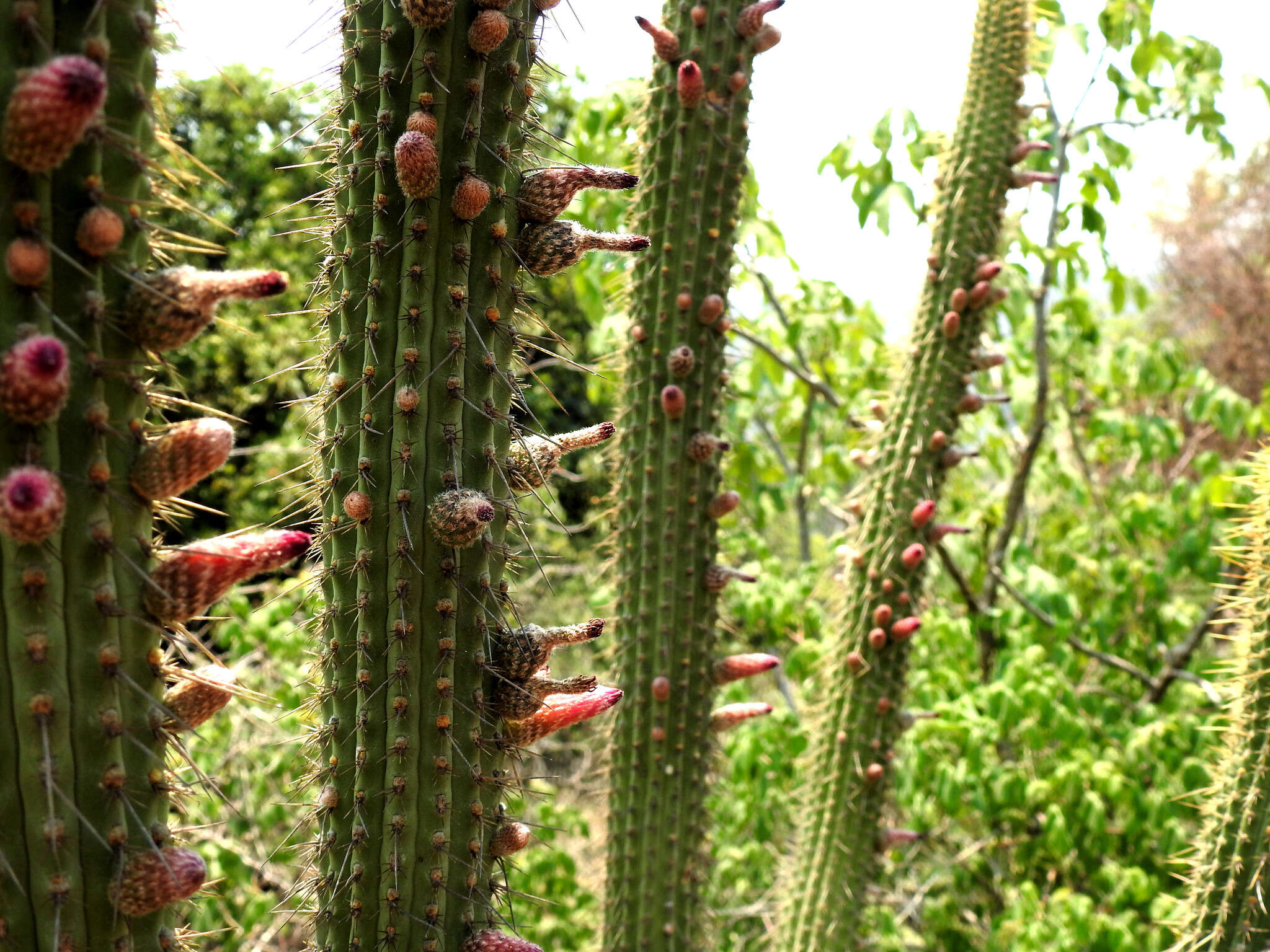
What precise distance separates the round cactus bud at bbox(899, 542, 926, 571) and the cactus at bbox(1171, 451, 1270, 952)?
88 centimetres

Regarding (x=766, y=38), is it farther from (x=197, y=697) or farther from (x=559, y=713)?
(x=197, y=697)

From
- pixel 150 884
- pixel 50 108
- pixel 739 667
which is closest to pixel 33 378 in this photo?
pixel 50 108

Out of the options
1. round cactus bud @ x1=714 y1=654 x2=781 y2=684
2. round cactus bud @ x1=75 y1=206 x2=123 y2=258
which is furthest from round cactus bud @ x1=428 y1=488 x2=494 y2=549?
round cactus bud @ x1=714 y1=654 x2=781 y2=684

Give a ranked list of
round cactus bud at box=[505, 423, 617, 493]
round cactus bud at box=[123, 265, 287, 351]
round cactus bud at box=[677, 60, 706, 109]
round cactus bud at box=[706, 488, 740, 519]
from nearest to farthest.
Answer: round cactus bud at box=[123, 265, 287, 351], round cactus bud at box=[505, 423, 617, 493], round cactus bud at box=[677, 60, 706, 109], round cactus bud at box=[706, 488, 740, 519]

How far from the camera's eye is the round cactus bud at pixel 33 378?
36.9 inches

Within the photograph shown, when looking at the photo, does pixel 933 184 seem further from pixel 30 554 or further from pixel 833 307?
pixel 30 554

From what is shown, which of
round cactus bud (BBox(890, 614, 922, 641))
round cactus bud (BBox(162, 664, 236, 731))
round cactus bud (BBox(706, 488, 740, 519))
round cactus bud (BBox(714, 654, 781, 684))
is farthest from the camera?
round cactus bud (BBox(890, 614, 922, 641))

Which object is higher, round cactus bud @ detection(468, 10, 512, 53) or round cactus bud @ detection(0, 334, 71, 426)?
round cactus bud @ detection(468, 10, 512, 53)

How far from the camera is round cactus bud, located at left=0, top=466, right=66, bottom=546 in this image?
0.94 meters

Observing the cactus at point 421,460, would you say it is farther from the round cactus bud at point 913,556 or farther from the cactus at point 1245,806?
the cactus at point 1245,806

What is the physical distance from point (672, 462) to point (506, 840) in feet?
4.02

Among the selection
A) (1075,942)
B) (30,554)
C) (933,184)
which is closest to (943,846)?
(1075,942)

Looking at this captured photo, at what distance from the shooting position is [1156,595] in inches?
200

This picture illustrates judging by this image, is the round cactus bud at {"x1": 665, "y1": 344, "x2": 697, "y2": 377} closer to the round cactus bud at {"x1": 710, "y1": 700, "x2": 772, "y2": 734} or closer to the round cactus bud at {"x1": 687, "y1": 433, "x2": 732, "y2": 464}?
the round cactus bud at {"x1": 687, "y1": 433, "x2": 732, "y2": 464}
